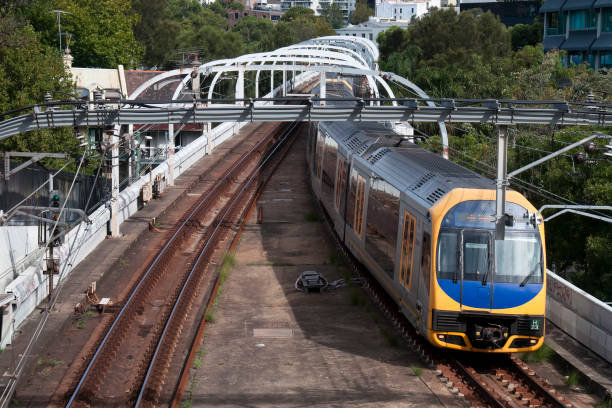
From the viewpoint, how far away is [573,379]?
1502cm

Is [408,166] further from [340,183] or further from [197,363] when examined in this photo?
[340,183]

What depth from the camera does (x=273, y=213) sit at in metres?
32.9

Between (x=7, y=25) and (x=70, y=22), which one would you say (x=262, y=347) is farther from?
(x=70, y=22)

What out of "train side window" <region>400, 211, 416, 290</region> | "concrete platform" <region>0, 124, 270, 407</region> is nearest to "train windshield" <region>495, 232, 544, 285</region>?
"train side window" <region>400, 211, 416, 290</region>

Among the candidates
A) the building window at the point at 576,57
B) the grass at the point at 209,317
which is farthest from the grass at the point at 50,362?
the building window at the point at 576,57

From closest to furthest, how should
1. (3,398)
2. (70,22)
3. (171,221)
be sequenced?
(3,398)
(171,221)
(70,22)

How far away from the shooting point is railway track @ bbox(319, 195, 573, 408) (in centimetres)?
1383

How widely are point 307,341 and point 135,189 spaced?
15.6 metres

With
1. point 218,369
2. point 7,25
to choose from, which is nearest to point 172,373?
point 218,369

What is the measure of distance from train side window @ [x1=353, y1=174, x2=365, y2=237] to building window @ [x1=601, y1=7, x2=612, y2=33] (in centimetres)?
4895

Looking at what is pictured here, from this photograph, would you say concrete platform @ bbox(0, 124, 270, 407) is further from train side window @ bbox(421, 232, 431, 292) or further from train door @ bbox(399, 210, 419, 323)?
train side window @ bbox(421, 232, 431, 292)

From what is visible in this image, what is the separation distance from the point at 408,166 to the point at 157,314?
668 centimetres

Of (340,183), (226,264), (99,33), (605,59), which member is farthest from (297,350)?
(99,33)

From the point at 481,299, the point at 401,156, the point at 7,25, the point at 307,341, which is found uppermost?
the point at 7,25
